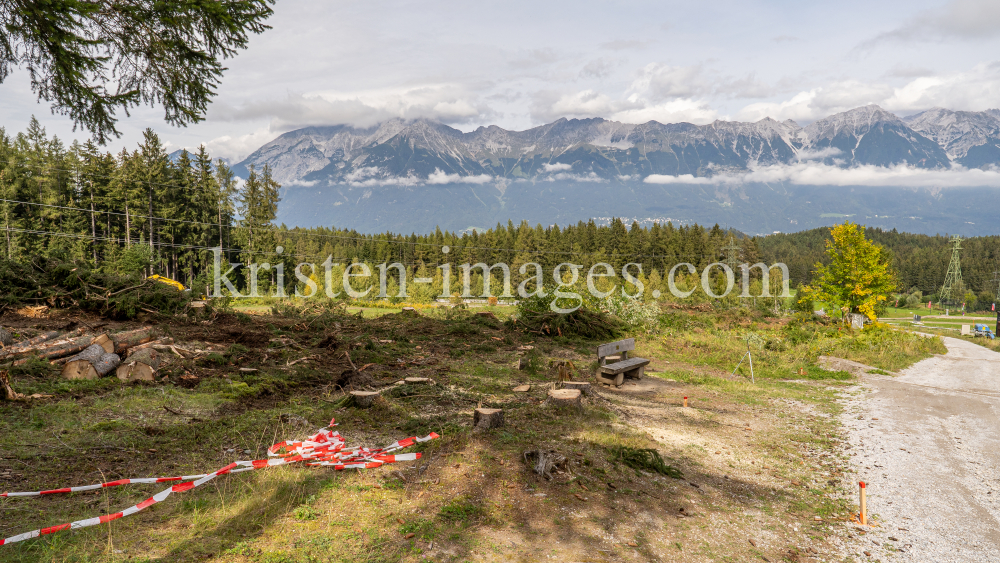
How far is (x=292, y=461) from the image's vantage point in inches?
216

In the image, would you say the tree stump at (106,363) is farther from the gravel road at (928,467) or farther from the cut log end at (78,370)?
the gravel road at (928,467)

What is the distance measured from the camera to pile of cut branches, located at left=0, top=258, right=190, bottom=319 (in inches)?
480

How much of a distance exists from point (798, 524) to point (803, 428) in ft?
14.9

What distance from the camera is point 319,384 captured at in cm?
984

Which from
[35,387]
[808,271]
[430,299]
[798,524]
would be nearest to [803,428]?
[798,524]

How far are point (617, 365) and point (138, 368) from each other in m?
10.2

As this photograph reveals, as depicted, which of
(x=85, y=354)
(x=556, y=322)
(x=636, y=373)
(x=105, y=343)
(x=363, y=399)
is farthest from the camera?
(x=556, y=322)

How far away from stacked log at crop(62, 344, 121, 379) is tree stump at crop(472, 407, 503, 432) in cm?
713

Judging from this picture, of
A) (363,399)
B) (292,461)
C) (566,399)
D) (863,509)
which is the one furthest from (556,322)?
(292,461)

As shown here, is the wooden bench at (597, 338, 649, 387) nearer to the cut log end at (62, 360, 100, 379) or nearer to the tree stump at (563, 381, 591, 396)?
the tree stump at (563, 381, 591, 396)

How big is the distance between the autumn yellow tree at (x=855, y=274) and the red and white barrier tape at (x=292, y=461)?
86.5 feet

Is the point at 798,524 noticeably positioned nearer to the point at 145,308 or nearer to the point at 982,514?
the point at 982,514

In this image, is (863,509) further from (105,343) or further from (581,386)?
(105,343)

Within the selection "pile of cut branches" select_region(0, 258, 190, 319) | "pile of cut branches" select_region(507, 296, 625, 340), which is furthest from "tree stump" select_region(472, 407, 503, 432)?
"pile of cut branches" select_region(507, 296, 625, 340)
